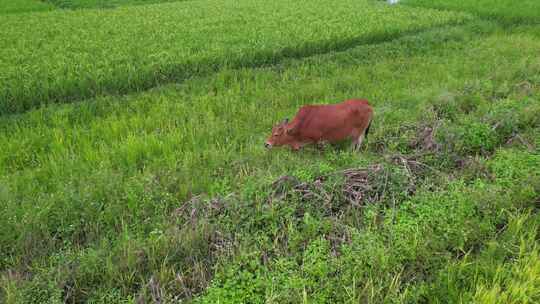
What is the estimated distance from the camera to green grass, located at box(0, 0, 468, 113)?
6.54 m

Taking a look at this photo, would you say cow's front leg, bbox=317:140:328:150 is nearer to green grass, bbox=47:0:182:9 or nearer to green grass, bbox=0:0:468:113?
green grass, bbox=0:0:468:113

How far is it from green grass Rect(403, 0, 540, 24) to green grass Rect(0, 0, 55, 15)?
14505 mm

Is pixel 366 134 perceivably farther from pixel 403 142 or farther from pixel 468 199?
Answer: pixel 468 199

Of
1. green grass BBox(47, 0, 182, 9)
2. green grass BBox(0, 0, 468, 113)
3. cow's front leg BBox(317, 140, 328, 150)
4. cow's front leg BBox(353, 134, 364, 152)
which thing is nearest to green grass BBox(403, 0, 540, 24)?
green grass BBox(0, 0, 468, 113)

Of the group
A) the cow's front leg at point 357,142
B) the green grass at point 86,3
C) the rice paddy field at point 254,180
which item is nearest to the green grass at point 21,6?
the green grass at point 86,3

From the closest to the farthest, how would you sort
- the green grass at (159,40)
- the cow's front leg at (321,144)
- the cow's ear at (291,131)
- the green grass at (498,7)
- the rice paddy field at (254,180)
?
the rice paddy field at (254,180) → the cow's ear at (291,131) → the cow's front leg at (321,144) → the green grass at (159,40) → the green grass at (498,7)

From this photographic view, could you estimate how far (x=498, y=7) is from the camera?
44.0ft

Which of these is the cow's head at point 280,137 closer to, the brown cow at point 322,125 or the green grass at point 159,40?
the brown cow at point 322,125

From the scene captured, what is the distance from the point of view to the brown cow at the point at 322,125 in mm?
4062

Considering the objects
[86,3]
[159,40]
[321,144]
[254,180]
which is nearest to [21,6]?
[86,3]

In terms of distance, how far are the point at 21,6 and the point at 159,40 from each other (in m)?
9.35

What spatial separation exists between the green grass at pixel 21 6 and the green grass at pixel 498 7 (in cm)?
1451

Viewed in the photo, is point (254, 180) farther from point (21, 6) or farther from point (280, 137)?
point (21, 6)

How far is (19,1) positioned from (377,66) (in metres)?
15.3
